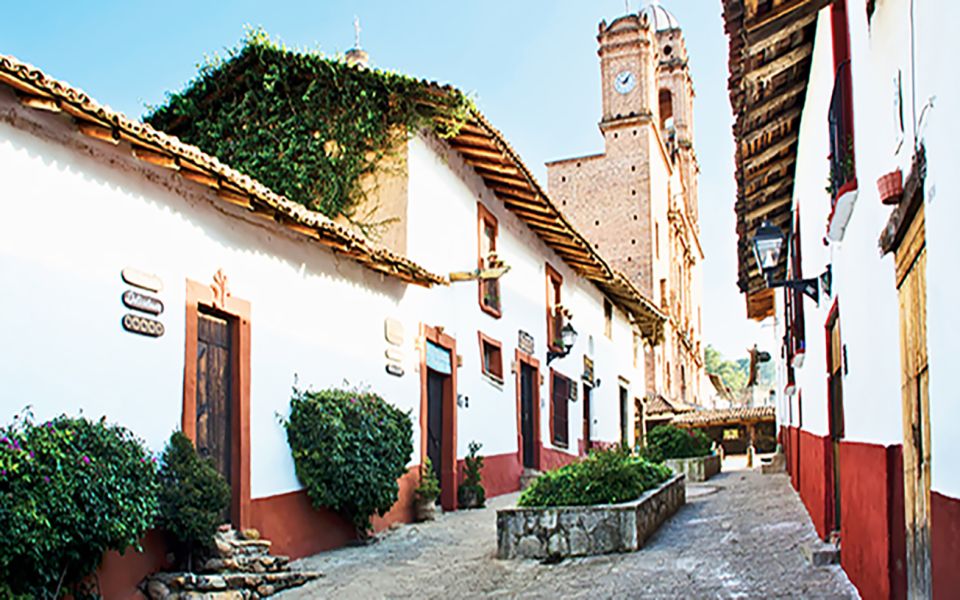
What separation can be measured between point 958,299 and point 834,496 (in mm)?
5594

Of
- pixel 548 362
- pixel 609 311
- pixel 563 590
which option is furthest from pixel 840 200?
pixel 609 311

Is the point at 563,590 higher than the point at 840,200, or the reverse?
the point at 840,200

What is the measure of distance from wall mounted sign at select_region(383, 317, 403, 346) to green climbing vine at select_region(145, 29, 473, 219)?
2155 mm

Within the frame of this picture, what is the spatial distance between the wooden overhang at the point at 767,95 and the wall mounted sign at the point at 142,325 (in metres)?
5.09

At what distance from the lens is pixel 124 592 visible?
23.4 feet

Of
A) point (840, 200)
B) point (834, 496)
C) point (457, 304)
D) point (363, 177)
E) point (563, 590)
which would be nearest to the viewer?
point (840, 200)

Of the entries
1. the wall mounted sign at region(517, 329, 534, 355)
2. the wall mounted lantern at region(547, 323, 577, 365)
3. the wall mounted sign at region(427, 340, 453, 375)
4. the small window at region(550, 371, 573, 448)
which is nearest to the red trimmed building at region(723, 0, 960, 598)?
the wall mounted sign at region(427, 340, 453, 375)

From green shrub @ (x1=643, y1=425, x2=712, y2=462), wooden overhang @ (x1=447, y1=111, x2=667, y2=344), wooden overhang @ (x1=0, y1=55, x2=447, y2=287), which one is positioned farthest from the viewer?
green shrub @ (x1=643, y1=425, x2=712, y2=462)

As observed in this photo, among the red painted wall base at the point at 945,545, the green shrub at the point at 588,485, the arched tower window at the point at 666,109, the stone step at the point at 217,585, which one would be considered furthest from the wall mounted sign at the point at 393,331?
the arched tower window at the point at 666,109

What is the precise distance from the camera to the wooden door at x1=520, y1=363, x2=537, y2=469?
18578 millimetres

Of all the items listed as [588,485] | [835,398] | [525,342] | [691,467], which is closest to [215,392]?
[588,485]

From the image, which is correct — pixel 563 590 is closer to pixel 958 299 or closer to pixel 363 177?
pixel 958 299

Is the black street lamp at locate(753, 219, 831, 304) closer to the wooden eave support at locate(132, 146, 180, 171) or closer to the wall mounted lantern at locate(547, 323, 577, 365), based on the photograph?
the wooden eave support at locate(132, 146, 180, 171)

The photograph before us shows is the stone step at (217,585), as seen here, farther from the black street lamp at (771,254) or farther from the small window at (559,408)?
the small window at (559,408)
